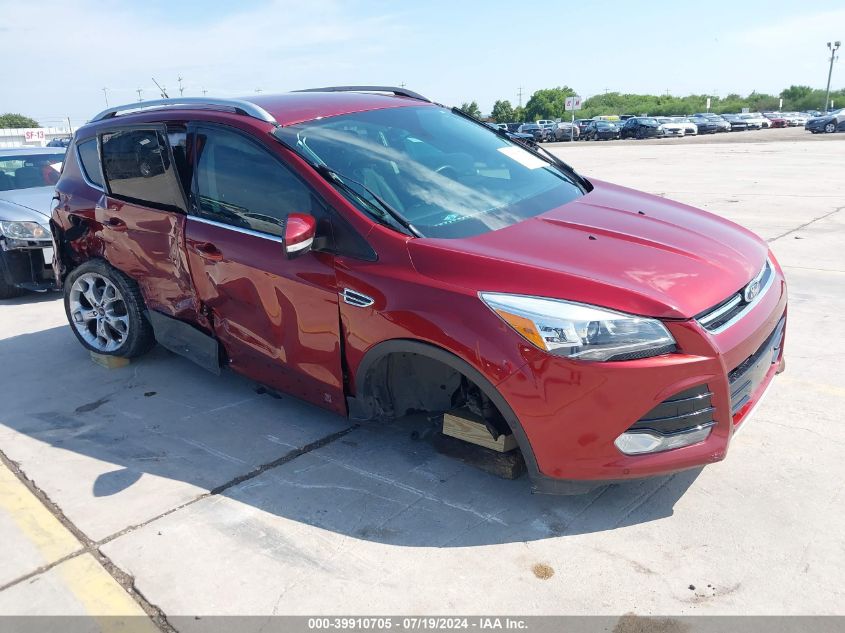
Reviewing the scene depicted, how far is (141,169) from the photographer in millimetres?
4371

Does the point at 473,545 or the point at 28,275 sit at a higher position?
the point at 28,275

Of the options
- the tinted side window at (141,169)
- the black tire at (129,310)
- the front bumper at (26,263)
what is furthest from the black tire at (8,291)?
the tinted side window at (141,169)

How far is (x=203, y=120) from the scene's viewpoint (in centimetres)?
391

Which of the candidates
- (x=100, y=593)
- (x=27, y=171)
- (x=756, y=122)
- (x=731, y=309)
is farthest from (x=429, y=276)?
(x=756, y=122)

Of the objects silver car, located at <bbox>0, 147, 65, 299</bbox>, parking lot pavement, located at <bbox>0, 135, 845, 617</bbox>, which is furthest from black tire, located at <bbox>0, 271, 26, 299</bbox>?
parking lot pavement, located at <bbox>0, 135, 845, 617</bbox>

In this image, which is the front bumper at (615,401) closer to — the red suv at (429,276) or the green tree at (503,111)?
the red suv at (429,276)

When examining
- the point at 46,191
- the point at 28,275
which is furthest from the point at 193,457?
the point at 46,191

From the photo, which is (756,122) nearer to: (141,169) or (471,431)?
(141,169)

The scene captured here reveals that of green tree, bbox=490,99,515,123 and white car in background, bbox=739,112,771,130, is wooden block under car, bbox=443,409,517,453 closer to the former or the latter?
white car in background, bbox=739,112,771,130

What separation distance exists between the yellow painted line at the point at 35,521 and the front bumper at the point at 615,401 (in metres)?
2.04

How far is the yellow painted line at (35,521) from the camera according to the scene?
115 inches

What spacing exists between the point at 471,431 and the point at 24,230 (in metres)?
5.86

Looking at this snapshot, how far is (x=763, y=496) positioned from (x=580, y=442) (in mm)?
1012
